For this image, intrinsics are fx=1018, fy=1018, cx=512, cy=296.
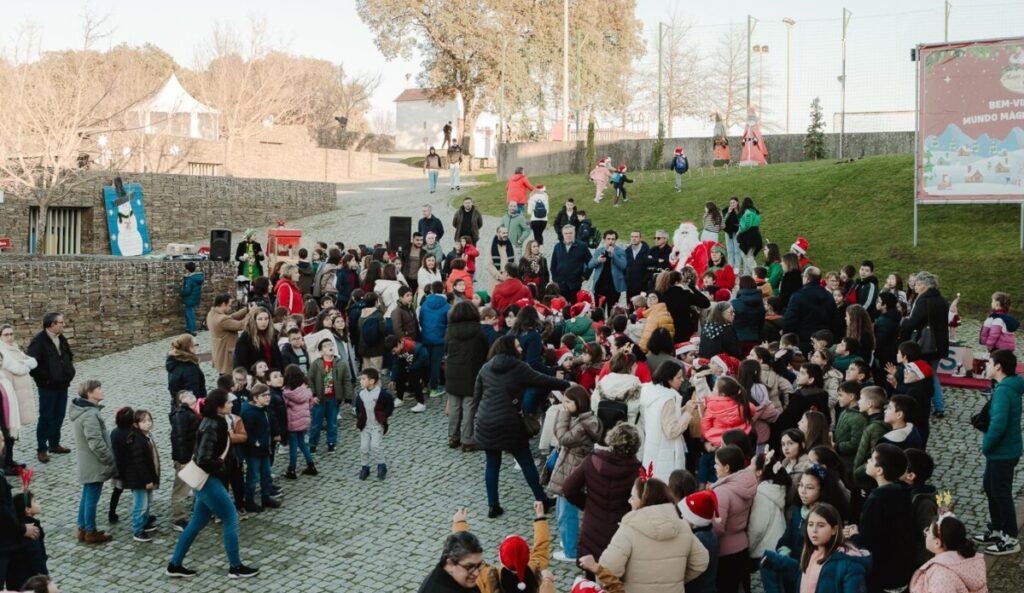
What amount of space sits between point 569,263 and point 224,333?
19.1 feet

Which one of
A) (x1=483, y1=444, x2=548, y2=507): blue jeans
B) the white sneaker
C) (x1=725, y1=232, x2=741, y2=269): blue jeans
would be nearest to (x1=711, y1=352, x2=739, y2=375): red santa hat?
(x1=483, y1=444, x2=548, y2=507): blue jeans

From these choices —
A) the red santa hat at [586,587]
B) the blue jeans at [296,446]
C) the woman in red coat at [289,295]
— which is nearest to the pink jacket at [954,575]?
the red santa hat at [586,587]

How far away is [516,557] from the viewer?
530cm

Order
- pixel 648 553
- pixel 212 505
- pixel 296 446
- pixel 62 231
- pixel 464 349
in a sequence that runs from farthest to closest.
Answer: pixel 62 231 < pixel 464 349 < pixel 296 446 < pixel 212 505 < pixel 648 553

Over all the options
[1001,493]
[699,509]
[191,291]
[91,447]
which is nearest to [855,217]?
[191,291]

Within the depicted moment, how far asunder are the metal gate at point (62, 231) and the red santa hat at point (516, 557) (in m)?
26.8

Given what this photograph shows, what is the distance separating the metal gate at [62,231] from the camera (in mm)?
29000

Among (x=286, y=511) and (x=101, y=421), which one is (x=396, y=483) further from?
(x=101, y=421)

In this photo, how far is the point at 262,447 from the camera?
32.6 ft

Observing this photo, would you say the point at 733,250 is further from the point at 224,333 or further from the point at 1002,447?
the point at 1002,447

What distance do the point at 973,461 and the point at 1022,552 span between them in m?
2.41

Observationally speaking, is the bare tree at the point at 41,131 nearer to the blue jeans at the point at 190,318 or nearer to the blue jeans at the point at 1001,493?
the blue jeans at the point at 190,318

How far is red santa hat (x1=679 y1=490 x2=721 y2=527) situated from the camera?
652 centimetres

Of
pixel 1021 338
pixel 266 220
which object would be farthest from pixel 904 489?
pixel 266 220
